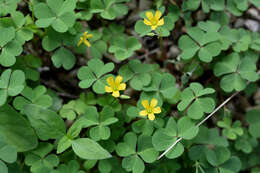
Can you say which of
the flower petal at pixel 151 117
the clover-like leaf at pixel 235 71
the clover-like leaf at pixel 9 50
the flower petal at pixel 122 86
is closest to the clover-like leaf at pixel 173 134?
the flower petal at pixel 151 117

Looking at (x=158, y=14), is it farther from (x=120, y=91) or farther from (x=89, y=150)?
(x=89, y=150)

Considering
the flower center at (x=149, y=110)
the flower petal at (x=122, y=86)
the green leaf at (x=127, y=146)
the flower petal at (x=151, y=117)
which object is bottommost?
the green leaf at (x=127, y=146)

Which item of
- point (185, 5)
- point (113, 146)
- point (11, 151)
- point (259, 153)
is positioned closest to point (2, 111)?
point (11, 151)

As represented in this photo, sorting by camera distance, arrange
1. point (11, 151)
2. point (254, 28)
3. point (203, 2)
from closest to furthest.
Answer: point (11, 151) → point (203, 2) → point (254, 28)

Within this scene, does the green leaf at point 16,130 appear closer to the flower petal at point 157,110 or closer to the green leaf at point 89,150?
the green leaf at point 89,150

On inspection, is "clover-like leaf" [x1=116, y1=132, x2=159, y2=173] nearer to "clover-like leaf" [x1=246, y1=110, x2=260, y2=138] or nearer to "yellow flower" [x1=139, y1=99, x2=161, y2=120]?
"yellow flower" [x1=139, y1=99, x2=161, y2=120]

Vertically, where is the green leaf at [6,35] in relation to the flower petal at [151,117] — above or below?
above

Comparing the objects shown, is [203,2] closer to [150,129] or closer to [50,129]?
[150,129]

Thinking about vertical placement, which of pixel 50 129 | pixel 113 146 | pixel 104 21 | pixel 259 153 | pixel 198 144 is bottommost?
pixel 259 153
